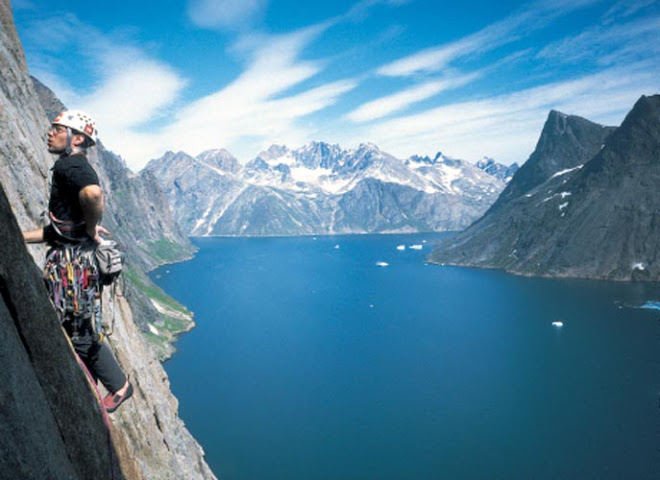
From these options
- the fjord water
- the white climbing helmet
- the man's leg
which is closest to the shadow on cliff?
the man's leg

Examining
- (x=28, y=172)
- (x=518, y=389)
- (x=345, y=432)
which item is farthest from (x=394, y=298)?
(x=28, y=172)

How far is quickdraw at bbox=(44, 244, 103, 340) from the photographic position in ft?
27.8

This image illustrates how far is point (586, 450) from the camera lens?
64.2 m

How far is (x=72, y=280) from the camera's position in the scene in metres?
8.51

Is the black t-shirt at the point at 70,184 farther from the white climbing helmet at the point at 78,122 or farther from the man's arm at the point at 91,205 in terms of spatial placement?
the white climbing helmet at the point at 78,122

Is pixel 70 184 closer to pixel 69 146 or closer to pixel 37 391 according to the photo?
pixel 69 146

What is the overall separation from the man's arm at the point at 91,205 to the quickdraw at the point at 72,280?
0.55 meters

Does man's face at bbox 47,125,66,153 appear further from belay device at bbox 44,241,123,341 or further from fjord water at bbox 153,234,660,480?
fjord water at bbox 153,234,660,480

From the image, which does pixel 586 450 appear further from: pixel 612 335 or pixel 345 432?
pixel 612 335

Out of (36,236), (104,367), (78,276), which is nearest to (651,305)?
(104,367)

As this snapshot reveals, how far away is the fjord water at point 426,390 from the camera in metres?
63.8

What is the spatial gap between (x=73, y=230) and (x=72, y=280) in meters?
0.97

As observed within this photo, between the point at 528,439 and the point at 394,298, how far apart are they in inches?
3962

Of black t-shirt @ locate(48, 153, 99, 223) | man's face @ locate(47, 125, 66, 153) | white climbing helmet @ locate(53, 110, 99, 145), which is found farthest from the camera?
white climbing helmet @ locate(53, 110, 99, 145)
